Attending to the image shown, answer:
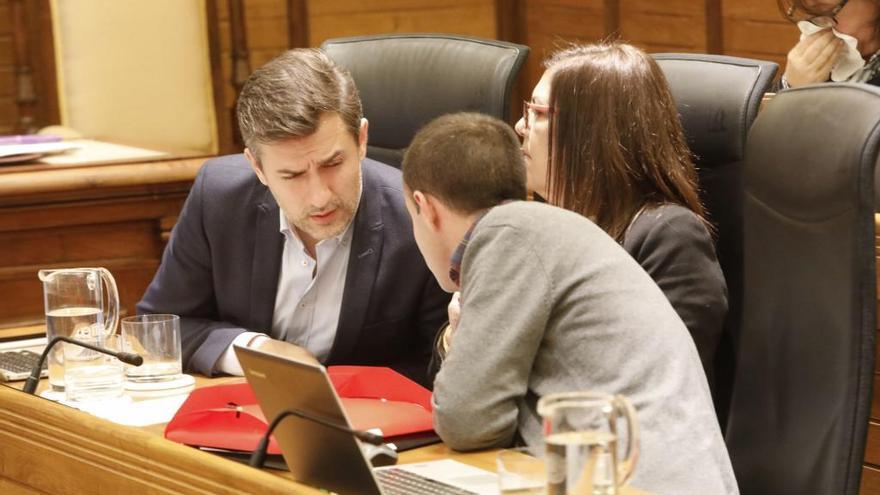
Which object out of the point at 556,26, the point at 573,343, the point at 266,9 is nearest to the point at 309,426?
the point at 573,343

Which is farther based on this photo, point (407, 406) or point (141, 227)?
point (141, 227)

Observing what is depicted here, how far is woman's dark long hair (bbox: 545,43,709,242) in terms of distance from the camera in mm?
2172

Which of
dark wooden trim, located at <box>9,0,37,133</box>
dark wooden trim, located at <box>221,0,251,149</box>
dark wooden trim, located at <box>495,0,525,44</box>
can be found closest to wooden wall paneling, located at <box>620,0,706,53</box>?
dark wooden trim, located at <box>495,0,525,44</box>

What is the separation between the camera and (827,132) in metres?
1.85

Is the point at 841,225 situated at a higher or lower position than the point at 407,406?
higher

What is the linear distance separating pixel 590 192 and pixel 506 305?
1.84 feet

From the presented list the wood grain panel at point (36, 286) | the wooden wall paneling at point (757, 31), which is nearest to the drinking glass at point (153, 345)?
the wood grain panel at point (36, 286)

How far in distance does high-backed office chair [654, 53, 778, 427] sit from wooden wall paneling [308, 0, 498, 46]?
2.86 meters

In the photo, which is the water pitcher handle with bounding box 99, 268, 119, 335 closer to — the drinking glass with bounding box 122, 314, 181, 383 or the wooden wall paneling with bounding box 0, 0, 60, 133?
the drinking glass with bounding box 122, 314, 181, 383

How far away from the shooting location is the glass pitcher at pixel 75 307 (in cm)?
218

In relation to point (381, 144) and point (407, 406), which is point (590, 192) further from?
point (381, 144)

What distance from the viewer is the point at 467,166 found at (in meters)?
1.85

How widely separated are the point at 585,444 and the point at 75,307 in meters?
1.20

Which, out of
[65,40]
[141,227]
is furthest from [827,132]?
[65,40]
